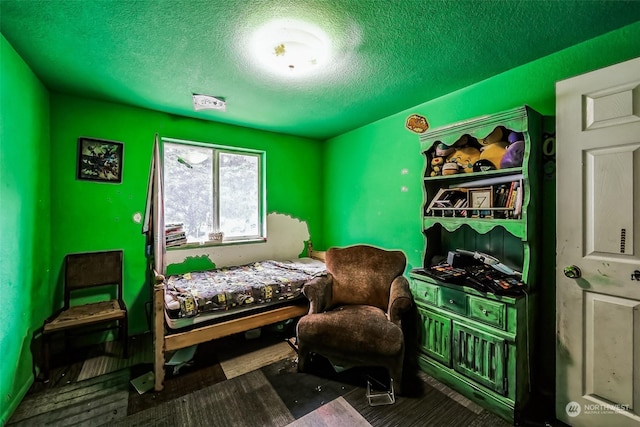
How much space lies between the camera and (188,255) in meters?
3.03

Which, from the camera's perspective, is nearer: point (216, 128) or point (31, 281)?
point (31, 281)

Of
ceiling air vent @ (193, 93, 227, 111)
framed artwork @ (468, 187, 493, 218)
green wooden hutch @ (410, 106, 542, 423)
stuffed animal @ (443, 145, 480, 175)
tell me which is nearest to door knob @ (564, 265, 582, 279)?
green wooden hutch @ (410, 106, 542, 423)

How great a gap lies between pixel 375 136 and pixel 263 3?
2088 millimetres

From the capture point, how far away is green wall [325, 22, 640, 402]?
1731 millimetres

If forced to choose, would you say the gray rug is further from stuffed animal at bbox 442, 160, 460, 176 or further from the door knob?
stuffed animal at bbox 442, 160, 460, 176

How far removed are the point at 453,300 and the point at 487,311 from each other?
226 mm

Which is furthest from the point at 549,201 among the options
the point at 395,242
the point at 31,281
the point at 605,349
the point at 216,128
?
the point at 31,281

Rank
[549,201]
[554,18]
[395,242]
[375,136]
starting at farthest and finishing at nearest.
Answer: [375,136] < [395,242] < [549,201] < [554,18]

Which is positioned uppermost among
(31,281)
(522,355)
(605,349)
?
(31,281)

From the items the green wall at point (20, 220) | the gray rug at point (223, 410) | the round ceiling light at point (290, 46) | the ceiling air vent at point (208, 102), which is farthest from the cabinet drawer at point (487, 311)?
the green wall at point (20, 220)

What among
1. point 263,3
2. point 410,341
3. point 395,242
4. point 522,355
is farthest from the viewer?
point 395,242

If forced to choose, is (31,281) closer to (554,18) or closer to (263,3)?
(263,3)

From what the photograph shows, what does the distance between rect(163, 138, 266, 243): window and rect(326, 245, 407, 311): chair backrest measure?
1.47m

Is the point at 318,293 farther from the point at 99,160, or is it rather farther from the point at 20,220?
the point at 99,160
